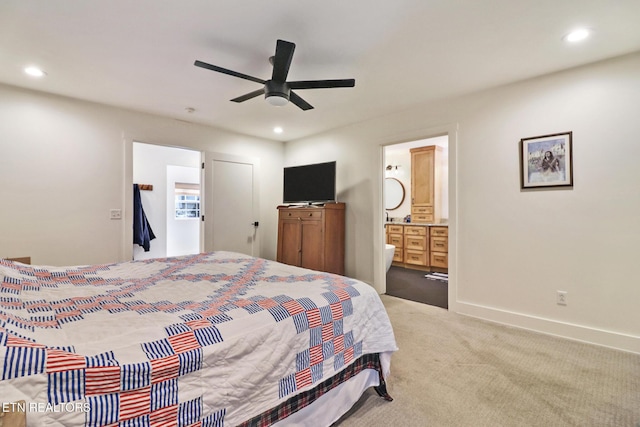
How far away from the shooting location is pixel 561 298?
262cm

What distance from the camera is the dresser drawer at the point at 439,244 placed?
5.29 meters

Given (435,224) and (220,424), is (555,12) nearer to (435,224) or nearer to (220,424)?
(220,424)

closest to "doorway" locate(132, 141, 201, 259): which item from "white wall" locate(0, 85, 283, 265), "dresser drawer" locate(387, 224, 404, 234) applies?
"white wall" locate(0, 85, 283, 265)

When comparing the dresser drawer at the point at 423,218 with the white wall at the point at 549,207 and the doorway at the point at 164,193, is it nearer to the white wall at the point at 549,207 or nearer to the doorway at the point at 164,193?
the white wall at the point at 549,207

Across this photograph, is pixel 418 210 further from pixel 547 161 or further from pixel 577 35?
pixel 577 35

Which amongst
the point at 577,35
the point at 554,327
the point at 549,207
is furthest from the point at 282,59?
the point at 554,327

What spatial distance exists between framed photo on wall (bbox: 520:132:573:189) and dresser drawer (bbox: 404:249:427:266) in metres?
2.94

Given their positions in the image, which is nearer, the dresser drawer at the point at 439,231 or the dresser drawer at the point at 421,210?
the dresser drawer at the point at 439,231

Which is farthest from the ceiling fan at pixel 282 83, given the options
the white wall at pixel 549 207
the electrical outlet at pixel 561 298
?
the electrical outlet at pixel 561 298

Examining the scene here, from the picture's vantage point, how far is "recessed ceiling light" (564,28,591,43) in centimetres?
201

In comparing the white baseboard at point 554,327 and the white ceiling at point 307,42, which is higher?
the white ceiling at point 307,42

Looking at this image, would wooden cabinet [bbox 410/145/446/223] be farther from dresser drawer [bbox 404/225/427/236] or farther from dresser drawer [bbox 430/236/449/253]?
dresser drawer [bbox 430/236/449/253]

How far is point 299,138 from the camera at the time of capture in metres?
4.99

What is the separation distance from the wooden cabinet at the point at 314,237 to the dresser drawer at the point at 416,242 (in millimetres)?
2105
